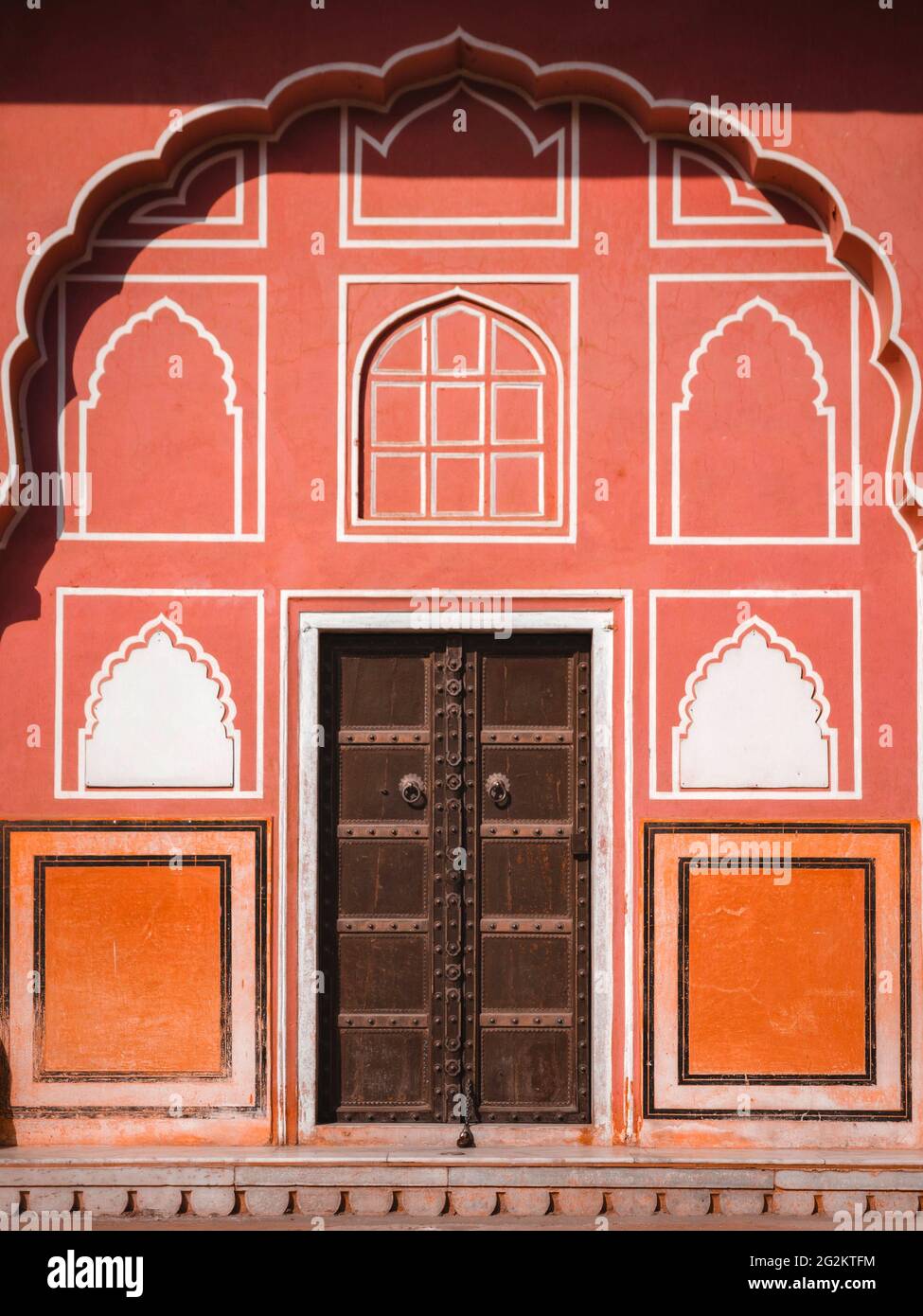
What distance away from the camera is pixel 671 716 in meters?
4.92

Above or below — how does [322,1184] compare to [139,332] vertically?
below

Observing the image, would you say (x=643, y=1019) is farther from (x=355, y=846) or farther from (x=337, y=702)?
(x=337, y=702)

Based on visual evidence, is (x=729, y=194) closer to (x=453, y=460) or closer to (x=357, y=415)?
(x=453, y=460)

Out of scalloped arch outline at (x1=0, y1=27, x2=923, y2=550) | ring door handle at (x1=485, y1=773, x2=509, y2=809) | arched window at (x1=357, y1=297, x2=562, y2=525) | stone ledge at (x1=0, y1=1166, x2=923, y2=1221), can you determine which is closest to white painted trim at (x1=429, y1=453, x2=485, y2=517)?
arched window at (x1=357, y1=297, x2=562, y2=525)

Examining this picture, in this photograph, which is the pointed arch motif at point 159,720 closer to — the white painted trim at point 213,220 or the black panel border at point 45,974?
the black panel border at point 45,974

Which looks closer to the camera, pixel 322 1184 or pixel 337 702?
pixel 322 1184

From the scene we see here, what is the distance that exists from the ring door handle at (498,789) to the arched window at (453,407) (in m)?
1.03

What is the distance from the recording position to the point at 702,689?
4.93 metres

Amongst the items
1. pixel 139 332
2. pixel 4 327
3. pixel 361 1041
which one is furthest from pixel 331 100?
pixel 361 1041

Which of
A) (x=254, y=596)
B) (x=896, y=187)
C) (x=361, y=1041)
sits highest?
(x=896, y=187)

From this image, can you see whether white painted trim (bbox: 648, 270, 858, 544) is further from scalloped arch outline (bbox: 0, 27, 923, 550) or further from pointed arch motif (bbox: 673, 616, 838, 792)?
pointed arch motif (bbox: 673, 616, 838, 792)

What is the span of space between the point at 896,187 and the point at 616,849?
254cm

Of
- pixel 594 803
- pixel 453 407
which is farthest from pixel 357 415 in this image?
pixel 594 803

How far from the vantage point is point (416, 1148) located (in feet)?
15.8
